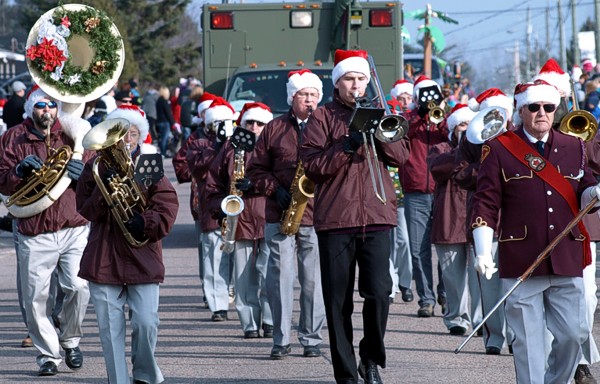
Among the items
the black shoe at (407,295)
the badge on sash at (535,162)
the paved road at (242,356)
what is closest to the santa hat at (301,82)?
the paved road at (242,356)

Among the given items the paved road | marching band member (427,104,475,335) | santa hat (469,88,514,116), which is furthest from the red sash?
marching band member (427,104,475,335)

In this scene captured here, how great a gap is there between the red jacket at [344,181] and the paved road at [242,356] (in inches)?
47.4

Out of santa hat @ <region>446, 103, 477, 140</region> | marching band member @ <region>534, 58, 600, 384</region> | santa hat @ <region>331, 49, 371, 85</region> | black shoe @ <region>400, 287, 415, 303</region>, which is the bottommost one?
black shoe @ <region>400, 287, 415, 303</region>

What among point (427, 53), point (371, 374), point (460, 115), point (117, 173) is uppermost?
point (427, 53)

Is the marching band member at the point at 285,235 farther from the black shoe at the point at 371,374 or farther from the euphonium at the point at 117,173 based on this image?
the euphonium at the point at 117,173

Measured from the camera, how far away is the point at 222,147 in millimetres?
12203

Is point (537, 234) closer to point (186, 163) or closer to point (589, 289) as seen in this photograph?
point (589, 289)

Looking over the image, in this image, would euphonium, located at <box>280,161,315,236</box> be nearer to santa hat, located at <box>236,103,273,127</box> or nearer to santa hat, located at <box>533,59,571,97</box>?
santa hat, located at <box>236,103,273,127</box>

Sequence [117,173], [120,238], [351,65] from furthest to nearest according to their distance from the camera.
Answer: [351,65] < [120,238] < [117,173]

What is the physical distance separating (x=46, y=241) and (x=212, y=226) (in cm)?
295

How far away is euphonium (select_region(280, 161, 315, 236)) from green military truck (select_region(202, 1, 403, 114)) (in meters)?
7.86

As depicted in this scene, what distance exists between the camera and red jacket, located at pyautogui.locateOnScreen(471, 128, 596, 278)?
7527 mm

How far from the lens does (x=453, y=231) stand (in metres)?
11.3

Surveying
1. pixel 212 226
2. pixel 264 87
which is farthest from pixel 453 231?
pixel 264 87
